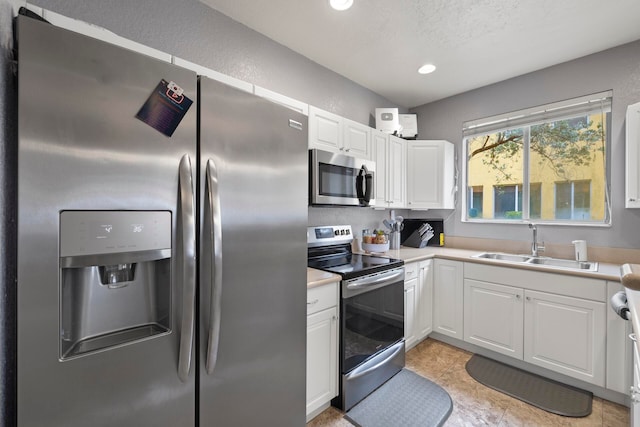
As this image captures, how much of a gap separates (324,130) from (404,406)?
207cm

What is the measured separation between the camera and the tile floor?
1725mm

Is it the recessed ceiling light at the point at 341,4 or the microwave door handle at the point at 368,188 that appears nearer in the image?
the recessed ceiling light at the point at 341,4

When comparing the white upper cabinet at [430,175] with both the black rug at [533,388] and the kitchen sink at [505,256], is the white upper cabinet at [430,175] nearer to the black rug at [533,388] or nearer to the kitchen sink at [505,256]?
the kitchen sink at [505,256]

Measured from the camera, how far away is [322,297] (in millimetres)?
1695

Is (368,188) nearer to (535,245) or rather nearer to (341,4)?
(341,4)

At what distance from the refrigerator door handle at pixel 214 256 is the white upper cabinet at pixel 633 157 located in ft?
9.17

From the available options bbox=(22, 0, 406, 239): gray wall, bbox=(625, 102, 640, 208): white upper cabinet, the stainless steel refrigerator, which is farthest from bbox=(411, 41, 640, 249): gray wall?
the stainless steel refrigerator

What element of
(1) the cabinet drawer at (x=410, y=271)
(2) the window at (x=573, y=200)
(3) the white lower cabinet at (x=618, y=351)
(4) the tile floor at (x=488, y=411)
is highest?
(2) the window at (x=573, y=200)

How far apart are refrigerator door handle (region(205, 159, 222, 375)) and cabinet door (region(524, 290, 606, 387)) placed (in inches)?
92.6

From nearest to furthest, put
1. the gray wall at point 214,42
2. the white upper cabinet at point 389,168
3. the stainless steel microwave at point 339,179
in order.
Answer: the gray wall at point 214,42 < the stainless steel microwave at point 339,179 < the white upper cabinet at point 389,168

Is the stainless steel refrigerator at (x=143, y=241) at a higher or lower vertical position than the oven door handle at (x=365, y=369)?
higher

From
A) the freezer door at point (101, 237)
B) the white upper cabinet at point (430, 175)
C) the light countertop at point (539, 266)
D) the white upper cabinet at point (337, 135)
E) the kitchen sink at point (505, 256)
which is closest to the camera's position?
the freezer door at point (101, 237)

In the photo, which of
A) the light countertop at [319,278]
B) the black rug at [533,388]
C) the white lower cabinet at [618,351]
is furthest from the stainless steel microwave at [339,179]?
the white lower cabinet at [618,351]

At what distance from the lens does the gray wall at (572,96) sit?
2281mm
